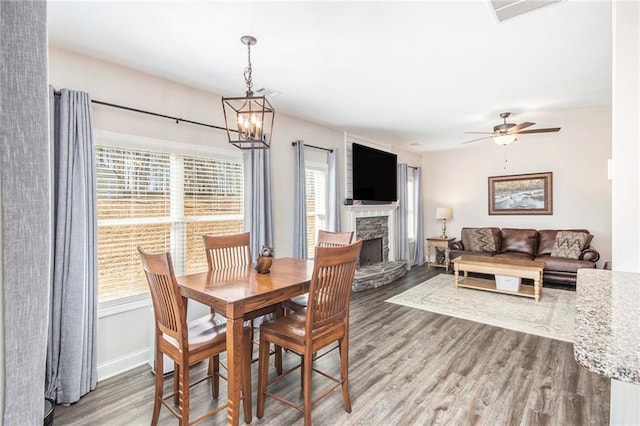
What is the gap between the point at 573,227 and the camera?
18.9ft

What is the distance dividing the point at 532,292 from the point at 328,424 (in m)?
4.06

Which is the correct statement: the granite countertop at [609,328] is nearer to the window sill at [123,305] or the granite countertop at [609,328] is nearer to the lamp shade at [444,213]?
the window sill at [123,305]

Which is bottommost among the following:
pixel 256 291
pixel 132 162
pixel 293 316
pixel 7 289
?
pixel 293 316

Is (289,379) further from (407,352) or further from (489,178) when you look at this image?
(489,178)

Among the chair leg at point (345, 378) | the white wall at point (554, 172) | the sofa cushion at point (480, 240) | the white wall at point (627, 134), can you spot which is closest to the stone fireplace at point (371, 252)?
the sofa cushion at point (480, 240)

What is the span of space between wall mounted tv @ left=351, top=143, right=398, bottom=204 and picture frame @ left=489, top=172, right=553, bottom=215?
6.96ft

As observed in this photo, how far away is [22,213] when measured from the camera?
0.44m

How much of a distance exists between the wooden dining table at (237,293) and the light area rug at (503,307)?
2541mm

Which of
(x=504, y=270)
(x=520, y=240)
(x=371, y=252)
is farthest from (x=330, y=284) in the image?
(x=520, y=240)

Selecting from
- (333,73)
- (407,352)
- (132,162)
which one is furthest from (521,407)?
(132,162)

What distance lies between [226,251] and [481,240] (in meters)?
5.25

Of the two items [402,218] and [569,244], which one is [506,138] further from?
[402,218]

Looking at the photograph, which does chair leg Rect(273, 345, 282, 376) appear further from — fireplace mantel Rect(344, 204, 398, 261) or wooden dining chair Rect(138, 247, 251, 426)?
fireplace mantel Rect(344, 204, 398, 261)

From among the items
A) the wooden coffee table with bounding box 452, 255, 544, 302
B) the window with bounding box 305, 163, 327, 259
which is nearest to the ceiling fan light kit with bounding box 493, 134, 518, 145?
the wooden coffee table with bounding box 452, 255, 544, 302
